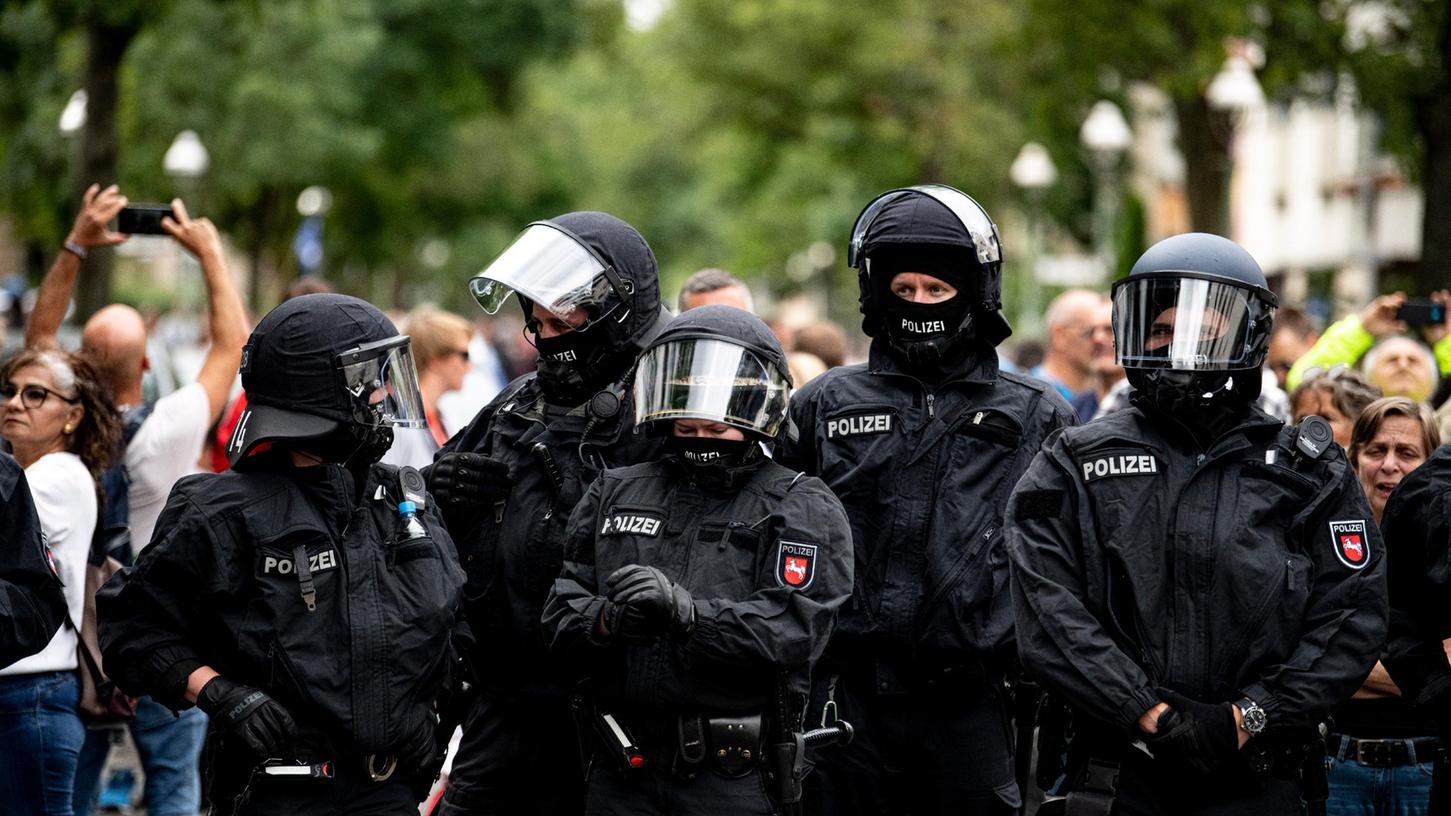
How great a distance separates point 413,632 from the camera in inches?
175

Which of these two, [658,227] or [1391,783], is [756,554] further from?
[658,227]

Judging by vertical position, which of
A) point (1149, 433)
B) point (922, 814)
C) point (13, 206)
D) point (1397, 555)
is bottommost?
point (922, 814)

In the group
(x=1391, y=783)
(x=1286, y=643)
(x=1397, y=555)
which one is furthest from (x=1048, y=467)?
(x=1391, y=783)

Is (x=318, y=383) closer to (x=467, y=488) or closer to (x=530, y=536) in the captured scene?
(x=467, y=488)

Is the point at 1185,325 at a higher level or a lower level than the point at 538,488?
higher

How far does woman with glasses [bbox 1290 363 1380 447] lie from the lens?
651 centimetres

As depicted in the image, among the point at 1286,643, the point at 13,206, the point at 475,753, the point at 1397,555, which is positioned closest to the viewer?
the point at 1286,643

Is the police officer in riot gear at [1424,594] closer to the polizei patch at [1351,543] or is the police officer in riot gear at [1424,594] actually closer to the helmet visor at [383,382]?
the polizei patch at [1351,543]

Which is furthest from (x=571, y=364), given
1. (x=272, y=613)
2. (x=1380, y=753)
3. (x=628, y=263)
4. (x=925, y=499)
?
(x=1380, y=753)

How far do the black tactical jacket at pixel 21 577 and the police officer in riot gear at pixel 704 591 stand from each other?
4.02ft

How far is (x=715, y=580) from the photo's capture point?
4.55 metres

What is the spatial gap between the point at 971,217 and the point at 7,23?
15.7 metres

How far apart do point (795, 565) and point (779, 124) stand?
32.7 metres

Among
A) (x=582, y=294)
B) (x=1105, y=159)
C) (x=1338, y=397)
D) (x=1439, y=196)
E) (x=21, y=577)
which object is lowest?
(x=21, y=577)
